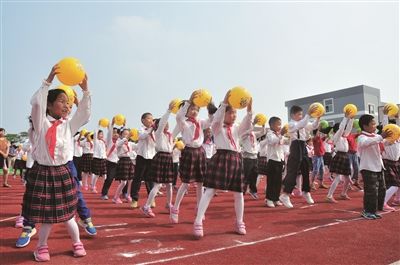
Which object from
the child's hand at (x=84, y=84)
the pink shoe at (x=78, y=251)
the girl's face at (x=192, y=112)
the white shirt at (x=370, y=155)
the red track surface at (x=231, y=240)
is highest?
the child's hand at (x=84, y=84)

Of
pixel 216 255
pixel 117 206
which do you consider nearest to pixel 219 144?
pixel 216 255

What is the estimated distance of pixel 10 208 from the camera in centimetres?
720

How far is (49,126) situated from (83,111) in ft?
1.35

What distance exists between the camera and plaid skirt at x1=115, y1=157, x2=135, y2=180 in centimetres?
827

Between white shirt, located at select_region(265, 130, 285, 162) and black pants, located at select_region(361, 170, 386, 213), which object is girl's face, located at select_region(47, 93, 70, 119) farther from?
black pants, located at select_region(361, 170, 386, 213)

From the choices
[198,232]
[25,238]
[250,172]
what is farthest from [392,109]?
[25,238]

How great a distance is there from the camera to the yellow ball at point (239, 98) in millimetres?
4512

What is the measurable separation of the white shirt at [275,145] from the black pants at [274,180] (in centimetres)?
12

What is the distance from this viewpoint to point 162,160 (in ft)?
21.0

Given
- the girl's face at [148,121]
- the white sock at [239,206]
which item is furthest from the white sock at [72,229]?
the girl's face at [148,121]

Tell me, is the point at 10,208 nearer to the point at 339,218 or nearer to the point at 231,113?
the point at 231,113

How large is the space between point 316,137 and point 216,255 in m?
8.35

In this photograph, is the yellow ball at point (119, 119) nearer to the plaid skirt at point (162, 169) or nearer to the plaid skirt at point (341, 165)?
the plaid skirt at point (162, 169)

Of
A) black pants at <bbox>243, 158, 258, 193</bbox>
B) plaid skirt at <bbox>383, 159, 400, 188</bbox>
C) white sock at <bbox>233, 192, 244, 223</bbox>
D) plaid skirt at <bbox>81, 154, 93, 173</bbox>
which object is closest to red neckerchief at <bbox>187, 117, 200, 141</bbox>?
white sock at <bbox>233, 192, 244, 223</bbox>
